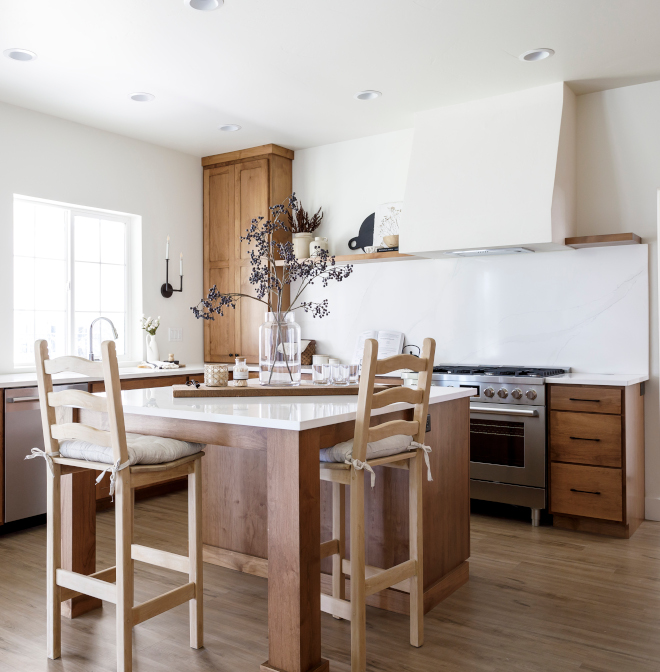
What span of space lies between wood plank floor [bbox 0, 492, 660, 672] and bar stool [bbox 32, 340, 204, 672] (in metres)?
0.15

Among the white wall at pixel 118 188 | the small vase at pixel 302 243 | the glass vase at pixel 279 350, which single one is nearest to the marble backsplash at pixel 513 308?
the small vase at pixel 302 243

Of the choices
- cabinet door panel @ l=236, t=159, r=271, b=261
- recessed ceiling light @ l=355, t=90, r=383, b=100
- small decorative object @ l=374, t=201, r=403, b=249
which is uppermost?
recessed ceiling light @ l=355, t=90, r=383, b=100

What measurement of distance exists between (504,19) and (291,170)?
2552 mm

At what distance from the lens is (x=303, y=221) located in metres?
5.10

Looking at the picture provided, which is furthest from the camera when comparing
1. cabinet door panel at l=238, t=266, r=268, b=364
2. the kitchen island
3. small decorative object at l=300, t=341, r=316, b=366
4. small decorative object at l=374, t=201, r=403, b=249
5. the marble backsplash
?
cabinet door panel at l=238, t=266, r=268, b=364

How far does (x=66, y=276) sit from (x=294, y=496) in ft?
11.1

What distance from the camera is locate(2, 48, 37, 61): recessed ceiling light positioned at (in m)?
3.36

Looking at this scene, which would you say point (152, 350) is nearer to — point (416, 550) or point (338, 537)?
point (338, 537)

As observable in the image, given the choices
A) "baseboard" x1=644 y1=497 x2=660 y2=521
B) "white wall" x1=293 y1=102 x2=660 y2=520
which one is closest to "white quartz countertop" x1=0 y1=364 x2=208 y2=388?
"white wall" x1=293 y1=102 x2=660 y2=520

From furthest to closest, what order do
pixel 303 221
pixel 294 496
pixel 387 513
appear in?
pixel 303 221, pixel 387 513, pixel 294 496

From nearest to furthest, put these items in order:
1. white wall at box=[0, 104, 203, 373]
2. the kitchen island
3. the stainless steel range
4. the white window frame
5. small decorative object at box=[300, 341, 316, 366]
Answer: the kitchen island → the stainless steel range → white wall at box=[0, 104, 203, 373] → the white window frame → small decorative object at box=[300, 341, 316, 366]

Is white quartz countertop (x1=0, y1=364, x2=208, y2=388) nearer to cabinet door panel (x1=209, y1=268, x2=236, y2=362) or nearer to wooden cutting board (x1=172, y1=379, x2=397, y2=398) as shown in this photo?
cabinet door panel (x1=209, y1=268, x2=236, y2=362)

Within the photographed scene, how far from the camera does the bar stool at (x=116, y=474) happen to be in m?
1.92

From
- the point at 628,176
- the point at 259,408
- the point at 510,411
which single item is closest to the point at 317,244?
the point at 510,411
